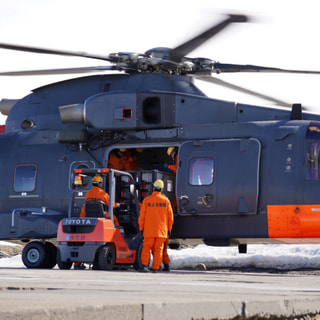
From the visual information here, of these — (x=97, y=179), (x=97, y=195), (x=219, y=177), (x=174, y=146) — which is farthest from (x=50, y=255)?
(x=219, y=177)

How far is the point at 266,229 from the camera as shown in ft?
37.2

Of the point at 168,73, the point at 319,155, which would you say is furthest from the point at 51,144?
the point at 319,155

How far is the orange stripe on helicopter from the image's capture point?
36.2ft

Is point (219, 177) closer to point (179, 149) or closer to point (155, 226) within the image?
point (179, 149)

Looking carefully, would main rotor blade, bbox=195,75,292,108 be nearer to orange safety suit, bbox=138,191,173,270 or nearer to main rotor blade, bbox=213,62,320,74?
main rotor blade, bbox=213,62,320,74

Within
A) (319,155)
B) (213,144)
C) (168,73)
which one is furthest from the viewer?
(168,73)

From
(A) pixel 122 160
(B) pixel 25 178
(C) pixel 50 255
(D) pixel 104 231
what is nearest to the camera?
(D) pixel 104 231

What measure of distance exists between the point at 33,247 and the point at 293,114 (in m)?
5.94

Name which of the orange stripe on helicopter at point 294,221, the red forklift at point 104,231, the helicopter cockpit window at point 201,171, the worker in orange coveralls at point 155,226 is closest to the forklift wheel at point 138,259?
the red forklift at point 104,231

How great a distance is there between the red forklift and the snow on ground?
12.1ft

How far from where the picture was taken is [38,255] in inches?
492

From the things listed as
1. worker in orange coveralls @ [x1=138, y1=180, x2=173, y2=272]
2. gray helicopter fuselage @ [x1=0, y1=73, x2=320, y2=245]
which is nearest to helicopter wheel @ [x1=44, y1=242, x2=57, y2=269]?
gray helicopter fuselage @ [x1=0, y1=73, x2=320, y2=245]

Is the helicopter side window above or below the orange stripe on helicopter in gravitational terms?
above

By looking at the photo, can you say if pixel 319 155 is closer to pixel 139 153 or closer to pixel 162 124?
pixel 162 124
